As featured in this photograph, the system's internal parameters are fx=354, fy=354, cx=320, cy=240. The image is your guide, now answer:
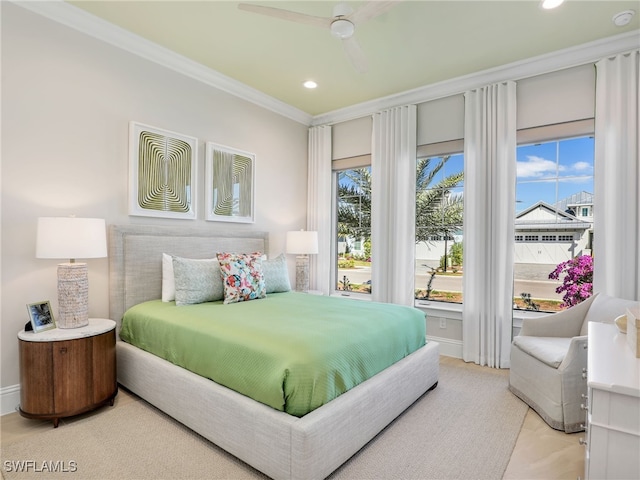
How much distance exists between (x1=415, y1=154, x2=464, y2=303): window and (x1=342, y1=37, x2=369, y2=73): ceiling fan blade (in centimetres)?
170

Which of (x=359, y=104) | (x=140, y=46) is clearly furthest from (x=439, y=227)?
(x=140, y=46)

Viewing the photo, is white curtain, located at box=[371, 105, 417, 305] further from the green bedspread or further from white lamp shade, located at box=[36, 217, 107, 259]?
white lamp shade, located at box=[36, 217, 107, 259]

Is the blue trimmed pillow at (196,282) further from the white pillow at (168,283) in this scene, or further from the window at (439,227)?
the window at (439,227)

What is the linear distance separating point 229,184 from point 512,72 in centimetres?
308

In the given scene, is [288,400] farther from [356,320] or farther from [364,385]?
[356,320]

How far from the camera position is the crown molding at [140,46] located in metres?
2.62

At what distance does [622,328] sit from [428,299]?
8.39ft

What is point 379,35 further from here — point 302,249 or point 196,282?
point 196,282

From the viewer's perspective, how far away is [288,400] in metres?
1.73

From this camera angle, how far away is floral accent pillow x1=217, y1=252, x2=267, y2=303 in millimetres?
3059

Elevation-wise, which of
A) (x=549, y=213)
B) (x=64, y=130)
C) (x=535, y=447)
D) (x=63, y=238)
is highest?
(x=64, y=130)

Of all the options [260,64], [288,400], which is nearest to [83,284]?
[288,400]

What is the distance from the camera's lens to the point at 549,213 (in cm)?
353

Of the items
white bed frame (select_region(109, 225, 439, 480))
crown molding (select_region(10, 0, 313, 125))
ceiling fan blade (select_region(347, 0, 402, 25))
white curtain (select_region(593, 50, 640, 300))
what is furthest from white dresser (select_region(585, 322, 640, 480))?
crown molding (select_region(10, 0, 313, 125))
